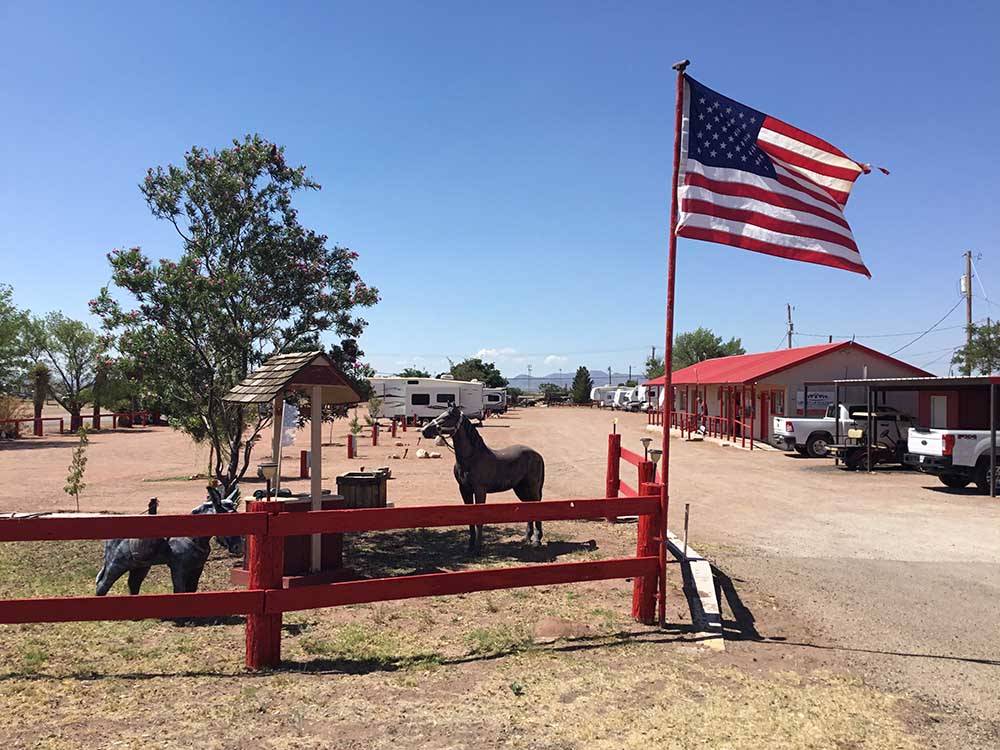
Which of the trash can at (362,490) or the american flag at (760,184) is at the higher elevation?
the american flag at (760,184)

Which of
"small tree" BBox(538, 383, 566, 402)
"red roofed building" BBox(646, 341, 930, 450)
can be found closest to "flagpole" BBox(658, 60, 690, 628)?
"red roofed building" BBox(646, 341, 930, 450)

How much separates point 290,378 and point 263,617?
3.10 metres

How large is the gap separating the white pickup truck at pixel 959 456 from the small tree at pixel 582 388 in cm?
8199

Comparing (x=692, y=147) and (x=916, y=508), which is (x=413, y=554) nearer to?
(x=692, y=147)

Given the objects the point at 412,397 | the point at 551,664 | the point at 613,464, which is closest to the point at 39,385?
the point at 412,397

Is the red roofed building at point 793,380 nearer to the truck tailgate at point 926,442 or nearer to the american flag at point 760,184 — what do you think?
the truck tailgate at point 926,442

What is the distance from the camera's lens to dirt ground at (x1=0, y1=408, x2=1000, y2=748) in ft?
13.8

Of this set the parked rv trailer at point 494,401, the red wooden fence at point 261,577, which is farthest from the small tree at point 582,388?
the red wooden fence at point 261,577

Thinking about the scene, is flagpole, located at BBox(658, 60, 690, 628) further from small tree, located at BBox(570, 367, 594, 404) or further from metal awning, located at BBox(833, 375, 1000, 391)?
small tree, located at BBox(570, 367, 594, 404)

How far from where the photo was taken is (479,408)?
49906mm

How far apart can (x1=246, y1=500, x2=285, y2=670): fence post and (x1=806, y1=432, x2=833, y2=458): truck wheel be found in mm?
24924

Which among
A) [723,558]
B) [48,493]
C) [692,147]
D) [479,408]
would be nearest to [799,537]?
[723,558]

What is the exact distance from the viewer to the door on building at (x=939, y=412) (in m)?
23.9

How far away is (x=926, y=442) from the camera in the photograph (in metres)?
18.2
